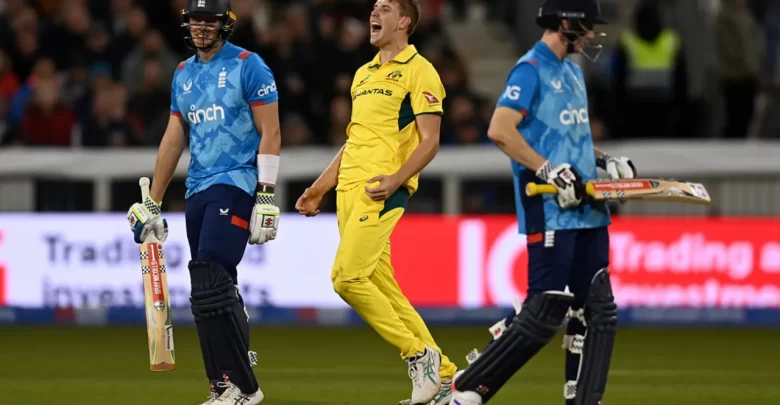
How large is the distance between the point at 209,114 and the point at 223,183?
0.39 m

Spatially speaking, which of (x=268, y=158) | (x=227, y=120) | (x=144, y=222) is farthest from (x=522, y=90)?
(x=144, y=222)

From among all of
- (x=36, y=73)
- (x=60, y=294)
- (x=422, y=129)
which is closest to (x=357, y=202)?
(x=422, y=129)

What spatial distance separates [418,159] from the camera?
27.9 ft

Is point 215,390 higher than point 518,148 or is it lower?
lower

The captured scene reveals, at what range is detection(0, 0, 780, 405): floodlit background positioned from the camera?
52.0 ft

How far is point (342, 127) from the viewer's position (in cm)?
1744

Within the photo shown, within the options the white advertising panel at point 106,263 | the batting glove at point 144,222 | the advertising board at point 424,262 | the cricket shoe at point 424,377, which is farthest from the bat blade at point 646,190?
the white advertising panel at point 106,263

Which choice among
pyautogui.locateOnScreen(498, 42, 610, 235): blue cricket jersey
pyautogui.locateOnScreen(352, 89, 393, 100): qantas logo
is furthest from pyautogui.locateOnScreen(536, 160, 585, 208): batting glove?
pyautogui.locateOnScreen(352, 89, 393, 100): qantas logo

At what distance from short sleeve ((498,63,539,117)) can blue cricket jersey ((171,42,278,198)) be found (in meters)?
1.55

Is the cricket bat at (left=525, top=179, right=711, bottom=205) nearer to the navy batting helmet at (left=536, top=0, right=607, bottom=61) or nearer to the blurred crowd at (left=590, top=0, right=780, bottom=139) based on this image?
the navy batting helmet at (left=536, top=0, right=607, bottom=61)

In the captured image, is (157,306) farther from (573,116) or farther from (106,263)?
(106,263)

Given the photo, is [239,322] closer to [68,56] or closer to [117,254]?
[117,254]

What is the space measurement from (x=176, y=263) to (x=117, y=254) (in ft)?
2.04

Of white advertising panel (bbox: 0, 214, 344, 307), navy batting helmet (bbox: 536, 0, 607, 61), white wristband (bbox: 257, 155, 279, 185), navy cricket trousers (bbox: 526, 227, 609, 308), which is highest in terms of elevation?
navy batting helmet (bbox: 536, 0, 607, 61)
